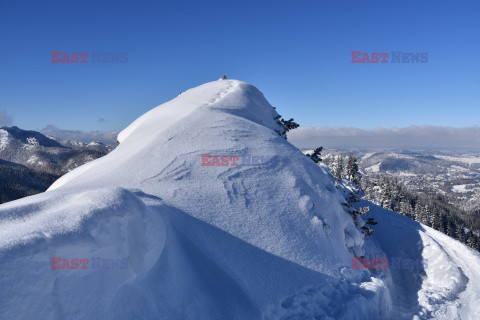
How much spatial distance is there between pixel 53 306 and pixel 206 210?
452cm

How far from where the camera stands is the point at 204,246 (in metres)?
6.96

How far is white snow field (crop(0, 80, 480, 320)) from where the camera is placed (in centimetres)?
454

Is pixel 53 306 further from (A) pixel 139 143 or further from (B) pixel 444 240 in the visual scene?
(B) pixel 444 240

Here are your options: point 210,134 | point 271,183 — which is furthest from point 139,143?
point 271,183
